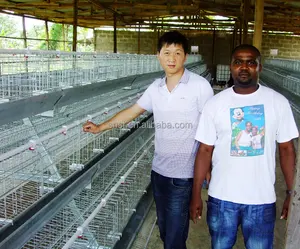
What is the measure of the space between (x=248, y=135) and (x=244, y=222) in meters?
0.39

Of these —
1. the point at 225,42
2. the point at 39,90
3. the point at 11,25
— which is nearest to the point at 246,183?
the point at 39,90

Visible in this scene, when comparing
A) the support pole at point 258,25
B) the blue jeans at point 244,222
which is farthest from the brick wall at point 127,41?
the blue jeans at point 244,222

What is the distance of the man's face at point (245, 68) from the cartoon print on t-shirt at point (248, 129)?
4.2 inches

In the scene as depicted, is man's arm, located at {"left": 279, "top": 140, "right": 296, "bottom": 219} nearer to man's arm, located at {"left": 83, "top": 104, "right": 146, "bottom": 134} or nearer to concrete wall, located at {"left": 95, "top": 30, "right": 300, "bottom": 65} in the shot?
man's arm, located at {"left": 83, "top": 104, "right": 146, "bottom": 134}

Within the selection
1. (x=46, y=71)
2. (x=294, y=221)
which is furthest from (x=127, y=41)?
(x=294, y=221)

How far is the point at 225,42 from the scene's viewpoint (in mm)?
15141

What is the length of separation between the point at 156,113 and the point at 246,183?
23.0 inches

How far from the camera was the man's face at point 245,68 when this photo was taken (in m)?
1.37

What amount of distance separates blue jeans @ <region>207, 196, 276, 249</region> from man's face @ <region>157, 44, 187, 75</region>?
2.13 feet

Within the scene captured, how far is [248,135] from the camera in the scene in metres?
1.38

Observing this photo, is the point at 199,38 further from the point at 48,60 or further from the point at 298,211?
the point at 298,211

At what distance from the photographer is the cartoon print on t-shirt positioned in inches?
53.6

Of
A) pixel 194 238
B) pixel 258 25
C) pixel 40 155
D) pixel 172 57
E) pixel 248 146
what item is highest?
pixel 258 25

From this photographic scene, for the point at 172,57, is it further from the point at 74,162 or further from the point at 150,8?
the point at 150,8
